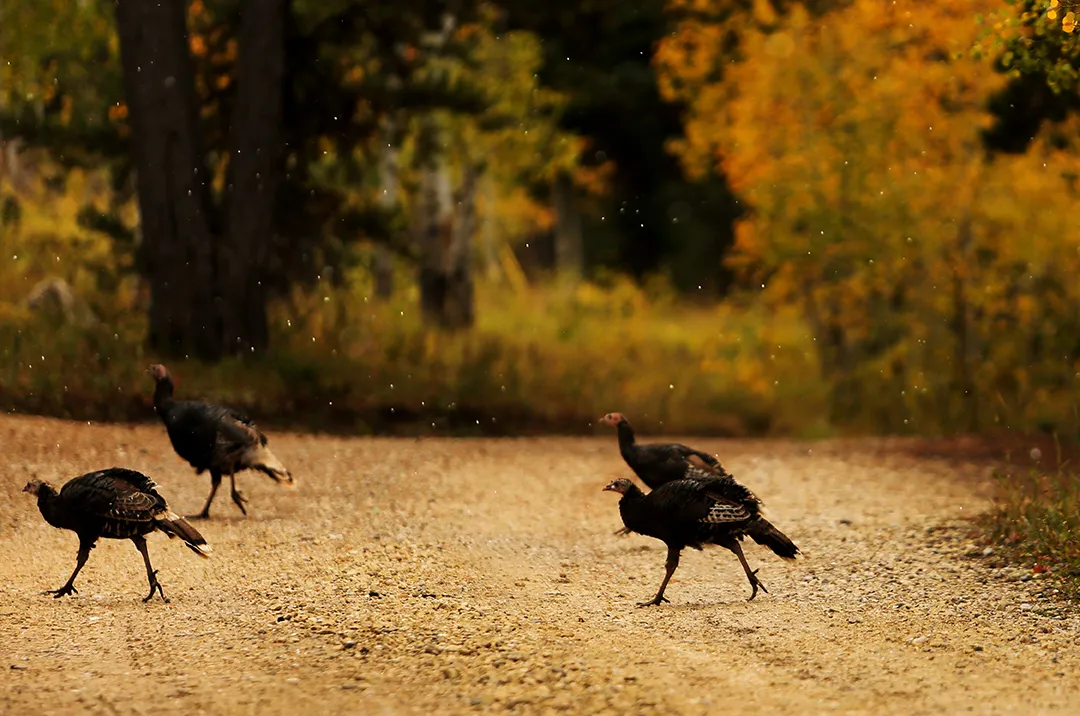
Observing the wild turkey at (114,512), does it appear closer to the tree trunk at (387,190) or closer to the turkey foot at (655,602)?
the turkey foot at (655,602)

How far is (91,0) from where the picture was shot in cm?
2178

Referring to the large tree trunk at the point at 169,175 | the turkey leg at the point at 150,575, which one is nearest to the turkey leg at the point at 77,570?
the turkey leg at the point at 150,575

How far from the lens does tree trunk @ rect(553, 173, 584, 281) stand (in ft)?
134

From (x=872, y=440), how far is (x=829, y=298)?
153 inches

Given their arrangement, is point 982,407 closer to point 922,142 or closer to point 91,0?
point 922,142

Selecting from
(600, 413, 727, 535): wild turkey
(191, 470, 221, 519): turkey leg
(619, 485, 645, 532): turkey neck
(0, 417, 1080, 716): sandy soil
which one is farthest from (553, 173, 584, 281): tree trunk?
(619, 485, 645, 532): turkey neck

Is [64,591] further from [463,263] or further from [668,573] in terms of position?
[463,263]

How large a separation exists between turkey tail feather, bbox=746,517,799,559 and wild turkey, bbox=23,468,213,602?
333cm

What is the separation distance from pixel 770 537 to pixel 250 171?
33.7ft

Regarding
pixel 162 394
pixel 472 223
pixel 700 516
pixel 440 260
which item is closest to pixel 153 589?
pixel 162 394

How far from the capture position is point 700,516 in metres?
9.05

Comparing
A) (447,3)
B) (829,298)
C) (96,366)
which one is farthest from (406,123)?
(829,298)

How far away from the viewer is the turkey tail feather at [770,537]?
9.17 metres

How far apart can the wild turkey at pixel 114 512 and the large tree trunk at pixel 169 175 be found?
27.7ft
